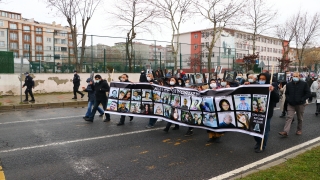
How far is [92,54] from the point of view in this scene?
21.2 meters

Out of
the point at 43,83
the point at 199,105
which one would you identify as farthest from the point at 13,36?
the point at 199,105

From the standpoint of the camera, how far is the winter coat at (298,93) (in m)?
7.51

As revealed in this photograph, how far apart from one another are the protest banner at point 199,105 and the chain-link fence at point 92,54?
29.2 ft

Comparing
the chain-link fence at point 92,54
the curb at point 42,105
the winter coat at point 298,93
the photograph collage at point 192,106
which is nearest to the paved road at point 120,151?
the photograph collage at point 192,106

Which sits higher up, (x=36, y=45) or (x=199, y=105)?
(x=36, y=45)

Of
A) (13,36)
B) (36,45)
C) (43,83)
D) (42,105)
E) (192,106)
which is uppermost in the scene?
(13,36)

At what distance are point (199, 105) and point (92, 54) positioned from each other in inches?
620

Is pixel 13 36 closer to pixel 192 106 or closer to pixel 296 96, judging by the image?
pixel 192 106

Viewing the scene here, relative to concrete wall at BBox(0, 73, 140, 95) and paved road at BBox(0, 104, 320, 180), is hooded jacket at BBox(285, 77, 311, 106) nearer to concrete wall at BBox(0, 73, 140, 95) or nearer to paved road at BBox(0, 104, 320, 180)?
paved road at BBox(0, 104, 320, 180)

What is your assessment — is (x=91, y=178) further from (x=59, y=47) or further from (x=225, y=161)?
(x=59, y=47)

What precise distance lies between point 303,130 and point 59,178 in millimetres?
7138

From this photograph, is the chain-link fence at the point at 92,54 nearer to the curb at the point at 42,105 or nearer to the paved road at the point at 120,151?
the curb at the point at 42,105

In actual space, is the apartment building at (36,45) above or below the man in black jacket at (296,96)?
above

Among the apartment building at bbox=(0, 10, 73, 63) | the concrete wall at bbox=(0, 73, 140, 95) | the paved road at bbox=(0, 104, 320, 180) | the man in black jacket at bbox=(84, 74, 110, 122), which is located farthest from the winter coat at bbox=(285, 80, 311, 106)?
the apartment building at bbox=(0, 10, 73, 63)
